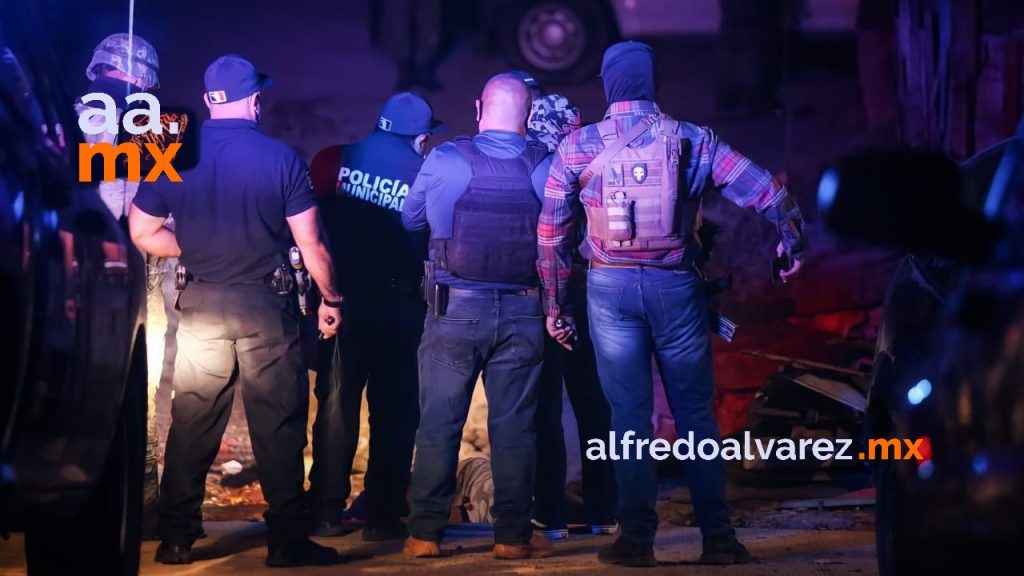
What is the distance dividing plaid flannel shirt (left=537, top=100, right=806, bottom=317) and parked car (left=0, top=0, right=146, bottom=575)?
7.31ft

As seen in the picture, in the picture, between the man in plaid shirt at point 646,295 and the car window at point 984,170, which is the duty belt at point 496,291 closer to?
the man in plaid shirt at point 646,295

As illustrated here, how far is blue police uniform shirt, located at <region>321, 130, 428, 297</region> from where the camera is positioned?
6.72m

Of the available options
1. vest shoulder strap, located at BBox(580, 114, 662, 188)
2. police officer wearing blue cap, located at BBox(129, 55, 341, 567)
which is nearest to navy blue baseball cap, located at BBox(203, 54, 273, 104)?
police officer wearing blue cap, located at BBox(129, 55, 341, 567)

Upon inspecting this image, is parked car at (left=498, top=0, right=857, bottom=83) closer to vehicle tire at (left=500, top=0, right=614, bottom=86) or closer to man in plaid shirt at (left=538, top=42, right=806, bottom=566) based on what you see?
vehicle tire at (left=500, top=0, right=614, bottom=86)

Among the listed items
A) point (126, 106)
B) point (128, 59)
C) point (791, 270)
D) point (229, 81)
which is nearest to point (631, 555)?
point (791, 270)

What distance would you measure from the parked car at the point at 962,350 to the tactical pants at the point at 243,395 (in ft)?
12.8

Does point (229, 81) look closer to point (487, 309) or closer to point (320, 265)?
point (320, 265)

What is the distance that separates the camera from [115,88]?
642 centimetres

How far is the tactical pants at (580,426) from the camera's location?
6.84 metres

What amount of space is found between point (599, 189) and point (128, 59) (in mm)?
2085

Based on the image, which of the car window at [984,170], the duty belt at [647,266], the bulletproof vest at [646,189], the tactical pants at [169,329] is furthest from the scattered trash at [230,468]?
the car window at [984,170]

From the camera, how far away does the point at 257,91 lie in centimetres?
609

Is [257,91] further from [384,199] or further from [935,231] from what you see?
[935,231]

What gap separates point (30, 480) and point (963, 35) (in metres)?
7.07
